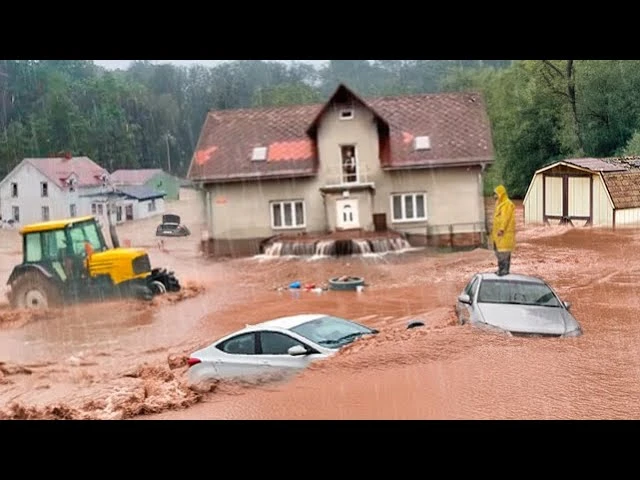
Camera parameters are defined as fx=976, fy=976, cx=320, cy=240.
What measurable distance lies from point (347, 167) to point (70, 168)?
2164 millimetres

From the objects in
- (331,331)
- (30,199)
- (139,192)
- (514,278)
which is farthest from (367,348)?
(30,199)

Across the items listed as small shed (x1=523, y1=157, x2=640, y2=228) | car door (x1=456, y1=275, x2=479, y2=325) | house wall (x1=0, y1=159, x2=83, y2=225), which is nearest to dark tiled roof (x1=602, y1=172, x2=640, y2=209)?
small shed (x1=523, y1=157, x2=640, y2=228)

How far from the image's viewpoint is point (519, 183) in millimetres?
7500

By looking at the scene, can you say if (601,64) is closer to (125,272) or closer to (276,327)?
(276,327)

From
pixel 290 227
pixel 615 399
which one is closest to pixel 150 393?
pixel 290 227

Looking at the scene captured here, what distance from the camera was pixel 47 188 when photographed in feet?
25.0

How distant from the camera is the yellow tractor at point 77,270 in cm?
772

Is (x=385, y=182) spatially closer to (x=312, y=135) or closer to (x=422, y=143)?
(x=422, y=143)

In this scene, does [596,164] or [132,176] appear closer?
[596,164]

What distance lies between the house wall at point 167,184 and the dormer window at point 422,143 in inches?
73.7

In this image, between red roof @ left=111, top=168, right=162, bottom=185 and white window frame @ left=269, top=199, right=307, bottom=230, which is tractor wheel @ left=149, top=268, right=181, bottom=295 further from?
white window frame @ left=269, top=199, right=307, bottom=230

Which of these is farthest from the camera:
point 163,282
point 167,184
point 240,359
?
point 163,282

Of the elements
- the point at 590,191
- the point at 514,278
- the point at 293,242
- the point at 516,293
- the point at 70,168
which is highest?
the point at 70,168

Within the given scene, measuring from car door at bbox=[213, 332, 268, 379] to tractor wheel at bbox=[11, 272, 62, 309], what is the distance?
1453 millimetres
